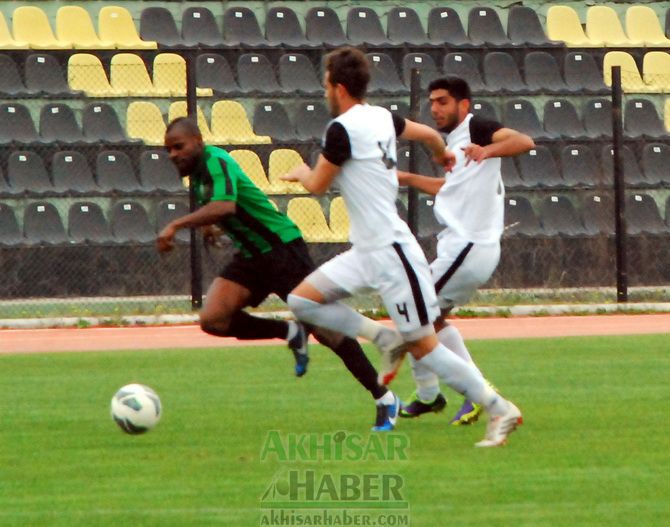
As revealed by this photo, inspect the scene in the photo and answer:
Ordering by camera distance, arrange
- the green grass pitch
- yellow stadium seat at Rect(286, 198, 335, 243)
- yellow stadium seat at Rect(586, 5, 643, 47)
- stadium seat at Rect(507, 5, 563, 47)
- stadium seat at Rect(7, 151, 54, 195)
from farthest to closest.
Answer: yellow stadium seat at Rect(586, 5, 643, 47) < stadium seat at Rect(507, 5, 563, 47) < yellow stadium seat at Rect(286, 198, 335, 243) < stadium seat at Rect(7, 151, 54, 195) < the green grass pitch

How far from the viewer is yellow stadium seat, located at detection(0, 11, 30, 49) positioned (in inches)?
910

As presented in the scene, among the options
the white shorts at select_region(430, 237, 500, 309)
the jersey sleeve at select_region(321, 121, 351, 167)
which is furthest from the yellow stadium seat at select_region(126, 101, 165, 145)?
the jersey sleeve at select_region(321, 121, 351, 167)

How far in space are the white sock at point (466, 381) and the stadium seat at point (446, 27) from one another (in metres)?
16.7

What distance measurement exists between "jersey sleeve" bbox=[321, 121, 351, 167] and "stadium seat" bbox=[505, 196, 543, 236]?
44.9 ft

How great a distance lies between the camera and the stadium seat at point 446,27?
25.3 m

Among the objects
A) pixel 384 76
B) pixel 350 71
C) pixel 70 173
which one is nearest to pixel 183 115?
pixel 70 173

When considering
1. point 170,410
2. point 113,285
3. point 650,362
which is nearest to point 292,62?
point 113,285

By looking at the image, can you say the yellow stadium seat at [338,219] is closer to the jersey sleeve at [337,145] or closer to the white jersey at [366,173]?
the white jersey at [366,173]

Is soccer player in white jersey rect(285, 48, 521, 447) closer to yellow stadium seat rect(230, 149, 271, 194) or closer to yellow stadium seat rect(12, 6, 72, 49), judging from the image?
yellow stadium seat rect(230, 149, 271, 194)

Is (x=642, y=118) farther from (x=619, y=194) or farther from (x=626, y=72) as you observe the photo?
(x=619, y=194)

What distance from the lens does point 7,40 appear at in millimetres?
23359

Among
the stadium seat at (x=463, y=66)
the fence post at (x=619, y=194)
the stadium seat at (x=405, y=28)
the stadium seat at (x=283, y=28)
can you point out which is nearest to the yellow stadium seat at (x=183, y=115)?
the stadium seat at (x=283, y=28)

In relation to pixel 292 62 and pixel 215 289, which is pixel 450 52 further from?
pixel 215 289

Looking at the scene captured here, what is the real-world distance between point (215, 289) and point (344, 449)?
227 cm
